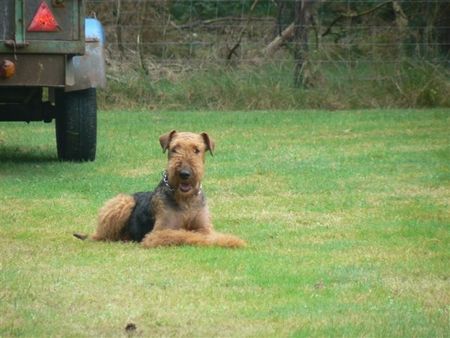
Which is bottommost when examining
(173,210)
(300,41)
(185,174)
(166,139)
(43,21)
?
(173,210)

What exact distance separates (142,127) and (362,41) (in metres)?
5.01

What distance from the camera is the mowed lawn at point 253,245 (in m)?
6.52

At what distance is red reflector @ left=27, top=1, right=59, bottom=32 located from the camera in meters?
11.4

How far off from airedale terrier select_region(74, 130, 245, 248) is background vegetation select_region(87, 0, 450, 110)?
32.0ft

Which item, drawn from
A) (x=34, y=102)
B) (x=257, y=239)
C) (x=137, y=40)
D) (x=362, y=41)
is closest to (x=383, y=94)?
(x=362, y=41)

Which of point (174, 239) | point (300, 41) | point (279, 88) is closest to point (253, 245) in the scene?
point (174, 239)

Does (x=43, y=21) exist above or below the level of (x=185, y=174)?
above

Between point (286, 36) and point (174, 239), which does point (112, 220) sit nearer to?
point (174, 239)

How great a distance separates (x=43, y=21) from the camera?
11.5 m

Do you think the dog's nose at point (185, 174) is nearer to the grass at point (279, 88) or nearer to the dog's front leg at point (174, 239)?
the dog's front leg at point (174, 239)

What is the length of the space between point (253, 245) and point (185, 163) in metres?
0.74

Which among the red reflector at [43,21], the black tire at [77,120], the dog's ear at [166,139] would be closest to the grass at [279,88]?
the black tire at [77,120]

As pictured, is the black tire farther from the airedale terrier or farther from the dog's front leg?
the dog's front leg

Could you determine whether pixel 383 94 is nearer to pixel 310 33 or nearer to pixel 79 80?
pixel 310 33
